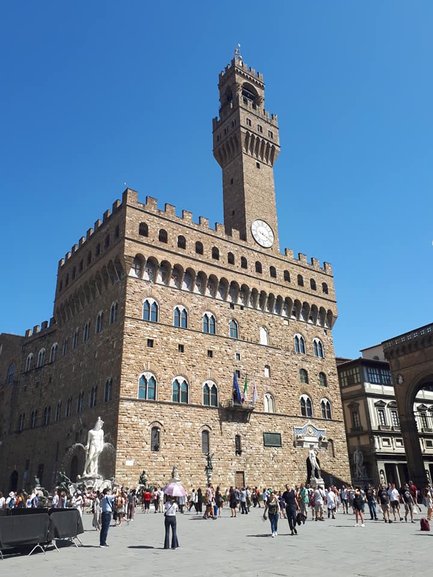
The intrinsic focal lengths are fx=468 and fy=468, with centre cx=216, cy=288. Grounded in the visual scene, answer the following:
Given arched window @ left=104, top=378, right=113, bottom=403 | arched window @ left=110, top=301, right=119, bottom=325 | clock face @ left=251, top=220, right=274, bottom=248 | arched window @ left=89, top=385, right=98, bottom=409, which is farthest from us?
clock face @ left=251, top=220, right=274, bottom=248

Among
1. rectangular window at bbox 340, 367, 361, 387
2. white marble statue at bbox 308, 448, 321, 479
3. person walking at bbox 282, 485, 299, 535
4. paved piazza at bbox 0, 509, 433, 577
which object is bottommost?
paved piazza at bbox 0, 509, 433, 577

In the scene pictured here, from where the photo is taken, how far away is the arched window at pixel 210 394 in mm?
30203

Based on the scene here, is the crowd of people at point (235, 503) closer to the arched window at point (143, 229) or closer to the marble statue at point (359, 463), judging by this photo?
the arched window at point (143, 229)

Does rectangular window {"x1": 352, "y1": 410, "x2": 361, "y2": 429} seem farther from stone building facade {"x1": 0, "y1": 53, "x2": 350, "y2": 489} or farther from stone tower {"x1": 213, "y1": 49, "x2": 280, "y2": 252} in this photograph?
stone tower {"x1": 213, "y1": 49, "x2": 280, "y2": 252}

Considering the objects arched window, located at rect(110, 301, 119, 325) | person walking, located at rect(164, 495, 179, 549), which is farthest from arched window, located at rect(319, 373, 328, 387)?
person walking, located at rect(164, 495, 179, 549)

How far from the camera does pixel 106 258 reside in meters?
31.6

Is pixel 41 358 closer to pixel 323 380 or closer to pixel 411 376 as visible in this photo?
pixel 323 380

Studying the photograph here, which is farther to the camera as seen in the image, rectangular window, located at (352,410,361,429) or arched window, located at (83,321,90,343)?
rectangular window, located at (352,410,361,429)

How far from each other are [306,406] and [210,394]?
359 inches

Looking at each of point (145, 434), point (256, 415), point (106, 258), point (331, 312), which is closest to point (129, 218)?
point (106, 258)

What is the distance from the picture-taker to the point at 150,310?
2991 cm

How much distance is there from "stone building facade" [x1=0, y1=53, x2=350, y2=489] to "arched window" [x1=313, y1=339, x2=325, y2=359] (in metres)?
0.14

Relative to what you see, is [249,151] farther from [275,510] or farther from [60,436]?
[275,510]

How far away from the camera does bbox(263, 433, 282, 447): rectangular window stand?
3172 cm
